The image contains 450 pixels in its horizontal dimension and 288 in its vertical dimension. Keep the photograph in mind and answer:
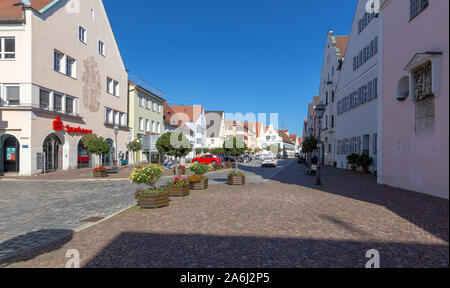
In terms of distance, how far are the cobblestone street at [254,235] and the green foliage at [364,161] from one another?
39.9 ft

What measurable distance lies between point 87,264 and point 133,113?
34.7m

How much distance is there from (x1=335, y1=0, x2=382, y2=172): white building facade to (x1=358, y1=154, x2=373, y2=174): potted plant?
34cm

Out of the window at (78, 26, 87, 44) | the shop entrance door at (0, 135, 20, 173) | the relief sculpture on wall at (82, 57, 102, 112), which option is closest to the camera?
the shop entrance door at (0, 135, 20, 173)

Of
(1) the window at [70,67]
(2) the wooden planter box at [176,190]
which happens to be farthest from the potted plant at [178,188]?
(1) the window at [70,67]

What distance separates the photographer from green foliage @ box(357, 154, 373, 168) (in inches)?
807

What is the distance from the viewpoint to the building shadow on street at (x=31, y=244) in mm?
4613

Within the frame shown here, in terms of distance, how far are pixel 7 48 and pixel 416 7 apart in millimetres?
25957

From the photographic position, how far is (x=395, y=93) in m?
10.1

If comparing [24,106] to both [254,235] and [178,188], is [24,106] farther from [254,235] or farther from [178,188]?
[254,235]

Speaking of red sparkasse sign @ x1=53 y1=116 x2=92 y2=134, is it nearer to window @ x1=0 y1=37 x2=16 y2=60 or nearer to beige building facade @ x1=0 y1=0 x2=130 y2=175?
beige building facade @ x1=0 y1=0 x2=130 y2=175

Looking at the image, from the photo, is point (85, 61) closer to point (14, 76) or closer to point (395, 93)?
point (14, 76)

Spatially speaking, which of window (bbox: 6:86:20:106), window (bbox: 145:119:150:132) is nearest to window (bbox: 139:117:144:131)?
window (bbox: 145:119:150:132)

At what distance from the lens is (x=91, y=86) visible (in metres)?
27.6

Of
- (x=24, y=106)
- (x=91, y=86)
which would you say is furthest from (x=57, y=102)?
(x=91, y=86)
